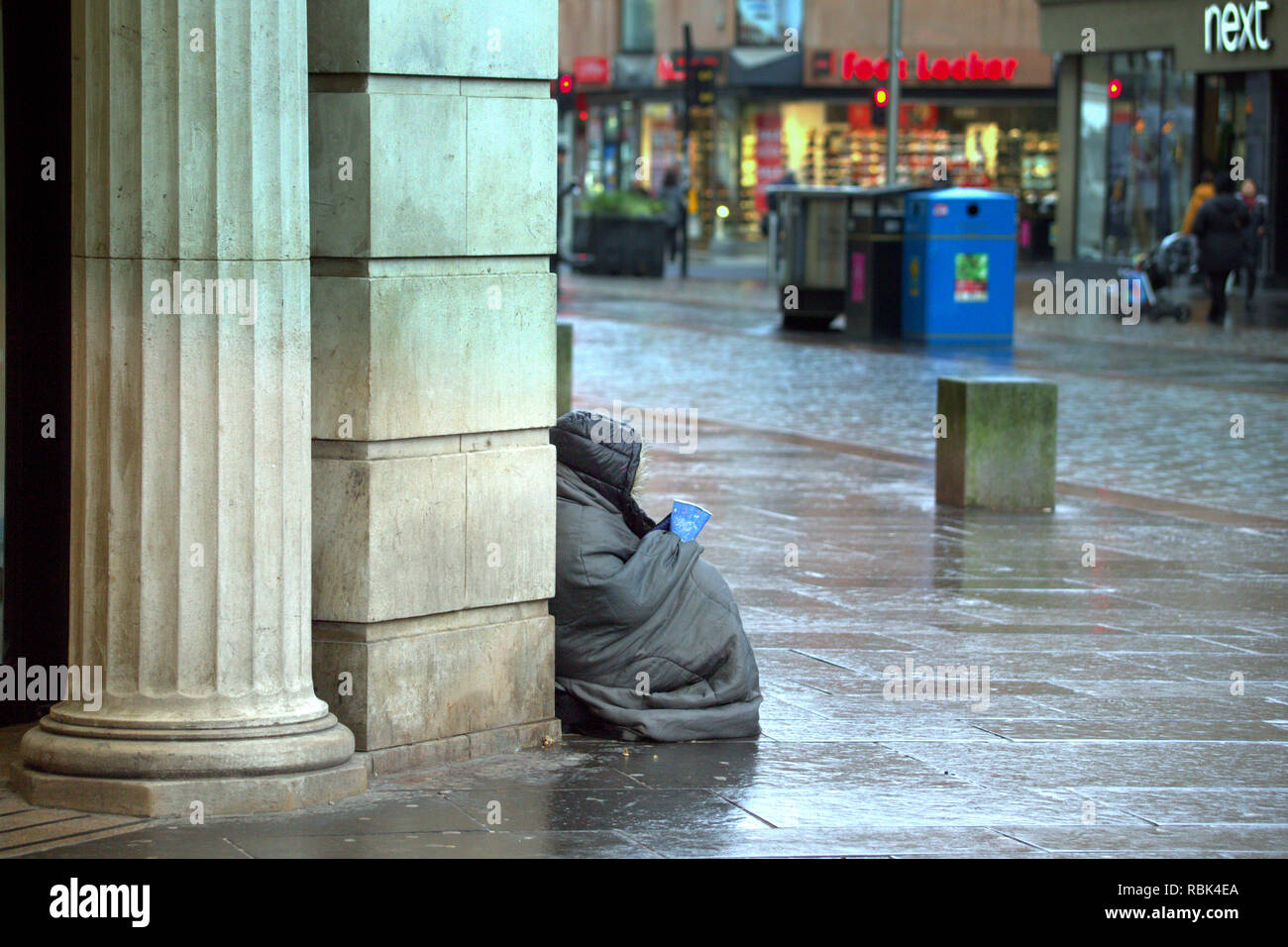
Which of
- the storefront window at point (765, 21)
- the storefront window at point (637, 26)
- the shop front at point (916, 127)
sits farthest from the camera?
the storefront window at point (637, 26)

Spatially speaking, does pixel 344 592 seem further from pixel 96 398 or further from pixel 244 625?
pixel 96 398

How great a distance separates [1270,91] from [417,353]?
1026 inches

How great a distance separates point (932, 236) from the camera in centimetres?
2195

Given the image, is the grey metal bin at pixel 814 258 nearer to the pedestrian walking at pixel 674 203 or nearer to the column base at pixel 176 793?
the pedestrian walking at pixel 674 203

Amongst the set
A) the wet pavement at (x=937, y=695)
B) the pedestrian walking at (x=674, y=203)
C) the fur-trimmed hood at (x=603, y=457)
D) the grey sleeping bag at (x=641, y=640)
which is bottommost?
the wet pavement at (x=937, y=695)

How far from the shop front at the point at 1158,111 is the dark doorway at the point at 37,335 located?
24718mm

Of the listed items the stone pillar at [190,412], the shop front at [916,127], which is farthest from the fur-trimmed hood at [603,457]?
the shop front at [916,127]

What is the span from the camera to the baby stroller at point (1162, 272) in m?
24.5

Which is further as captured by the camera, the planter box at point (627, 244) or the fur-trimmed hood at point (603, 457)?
the planter box at point (627, 244)

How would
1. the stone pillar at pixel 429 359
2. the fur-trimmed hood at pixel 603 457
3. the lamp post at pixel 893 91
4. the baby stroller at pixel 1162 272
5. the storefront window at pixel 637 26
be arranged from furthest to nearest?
the storefront window at pixel 637 26 < the lamp post at pixel 893 91 < the baby stroller at pixel 1162 272 < the fur-trimmed hood at pixel 603 457 < the stone pillar at pixel 429 359

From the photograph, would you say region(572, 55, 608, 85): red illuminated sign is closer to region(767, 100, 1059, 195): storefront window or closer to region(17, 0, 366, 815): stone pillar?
region(767, 100, 1059, 195): storefront window

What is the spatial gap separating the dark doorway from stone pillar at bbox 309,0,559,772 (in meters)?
0.96

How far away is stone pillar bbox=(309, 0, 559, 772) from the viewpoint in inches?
213

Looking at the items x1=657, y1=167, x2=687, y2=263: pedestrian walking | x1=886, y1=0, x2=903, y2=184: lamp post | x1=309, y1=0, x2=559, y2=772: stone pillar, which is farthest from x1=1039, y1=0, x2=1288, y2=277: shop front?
x1=309, y1=0, x2=559, y2=772: stone pillar
